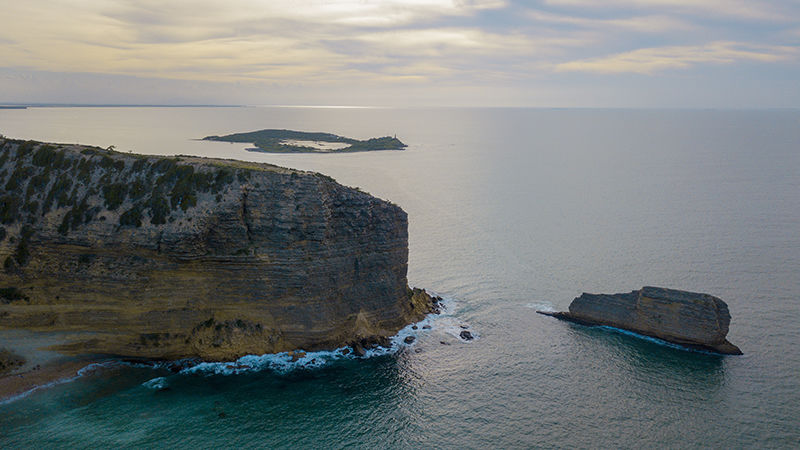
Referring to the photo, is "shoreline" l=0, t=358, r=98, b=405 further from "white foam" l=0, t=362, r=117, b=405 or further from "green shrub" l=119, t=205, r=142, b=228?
"green shrub" l=119, t=205, r=142, b=228

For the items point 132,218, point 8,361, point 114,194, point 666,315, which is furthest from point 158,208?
point 666,315

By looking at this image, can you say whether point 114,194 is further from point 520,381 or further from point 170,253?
point 520,381

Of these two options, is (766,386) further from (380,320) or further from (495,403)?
(380,320)

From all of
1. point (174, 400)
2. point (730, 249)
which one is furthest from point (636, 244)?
point (174, 400)

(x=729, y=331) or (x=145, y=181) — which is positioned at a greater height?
(x=145, y=181)

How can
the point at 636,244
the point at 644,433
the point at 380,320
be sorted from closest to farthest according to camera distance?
the point at 644,433
the point at 380,320
the point at 636,244

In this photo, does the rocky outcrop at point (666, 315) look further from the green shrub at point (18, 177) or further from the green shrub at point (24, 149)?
the green shrub at point (24, 149)
